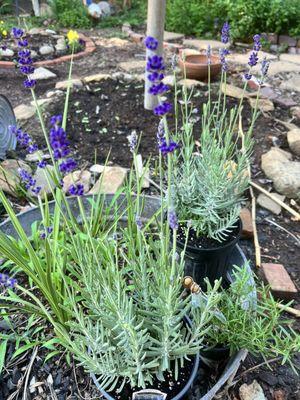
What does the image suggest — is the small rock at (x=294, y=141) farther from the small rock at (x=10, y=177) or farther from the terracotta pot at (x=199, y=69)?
the small rock at (x=10, y=177)

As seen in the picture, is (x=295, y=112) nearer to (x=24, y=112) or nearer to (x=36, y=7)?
(x=24, y=112)

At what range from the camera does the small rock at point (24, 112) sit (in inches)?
151

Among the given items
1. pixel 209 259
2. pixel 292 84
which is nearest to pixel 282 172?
pixel 209 259

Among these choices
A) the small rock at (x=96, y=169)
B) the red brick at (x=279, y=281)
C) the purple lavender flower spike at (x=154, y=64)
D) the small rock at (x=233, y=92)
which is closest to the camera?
the purple lavender flower spike at (x=154, y=64)

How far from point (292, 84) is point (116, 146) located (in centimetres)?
245

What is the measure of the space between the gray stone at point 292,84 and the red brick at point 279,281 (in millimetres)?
2809

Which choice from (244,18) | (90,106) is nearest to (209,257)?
(90,106)

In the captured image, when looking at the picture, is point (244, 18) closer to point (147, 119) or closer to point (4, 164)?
point (147, 119)

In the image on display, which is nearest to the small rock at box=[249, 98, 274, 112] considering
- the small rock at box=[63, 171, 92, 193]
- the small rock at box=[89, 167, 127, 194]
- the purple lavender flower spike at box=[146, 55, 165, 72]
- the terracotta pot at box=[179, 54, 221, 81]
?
the terracotta pot at box=[179, 54, 221, 81]

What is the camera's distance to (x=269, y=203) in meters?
2.94

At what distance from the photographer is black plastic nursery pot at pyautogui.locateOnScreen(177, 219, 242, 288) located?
6.57 ft

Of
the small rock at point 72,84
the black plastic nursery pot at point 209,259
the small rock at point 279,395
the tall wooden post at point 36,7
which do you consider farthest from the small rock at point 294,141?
the tall wooden post at point 36,7

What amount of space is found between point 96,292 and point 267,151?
7.61ft

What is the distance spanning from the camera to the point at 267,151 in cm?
339
